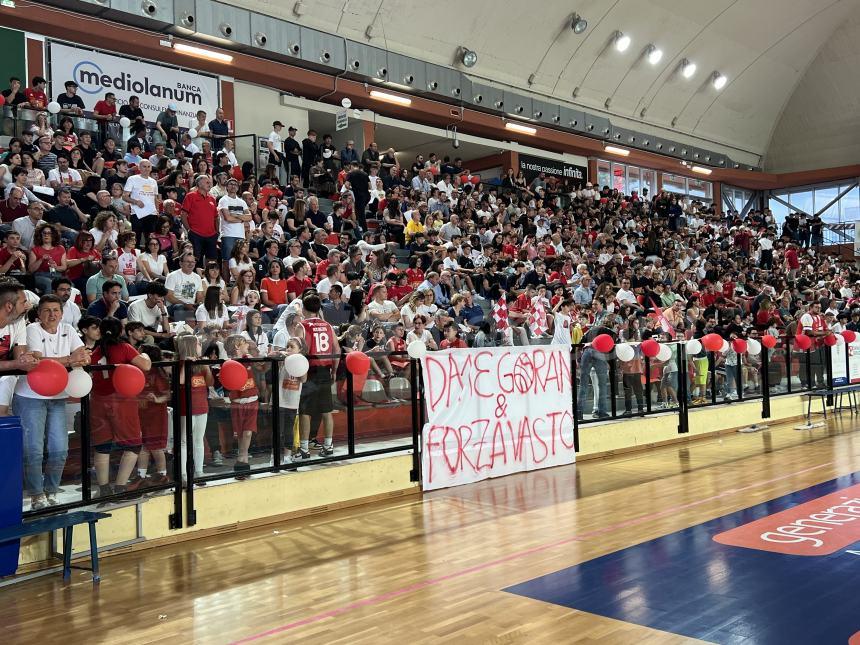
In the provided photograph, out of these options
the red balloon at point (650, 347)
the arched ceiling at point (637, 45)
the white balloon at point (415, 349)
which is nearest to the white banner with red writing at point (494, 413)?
the white balloon at point (415, 349)

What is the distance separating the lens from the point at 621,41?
89.8ft

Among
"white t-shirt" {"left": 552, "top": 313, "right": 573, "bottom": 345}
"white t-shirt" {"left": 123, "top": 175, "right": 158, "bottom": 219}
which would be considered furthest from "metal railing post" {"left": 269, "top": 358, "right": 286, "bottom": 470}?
"white t-shirt" {"left": 552, "top": 313, "right": 573, "bottom": 345}

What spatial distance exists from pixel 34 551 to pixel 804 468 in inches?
351

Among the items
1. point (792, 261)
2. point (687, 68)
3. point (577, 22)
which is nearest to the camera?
point (577, 22)

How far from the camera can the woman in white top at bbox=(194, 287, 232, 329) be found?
31.4 feet

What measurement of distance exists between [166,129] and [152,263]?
5417 mm

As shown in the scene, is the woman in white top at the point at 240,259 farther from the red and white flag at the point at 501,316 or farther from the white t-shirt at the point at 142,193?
the red and white flag at the point at 501,316

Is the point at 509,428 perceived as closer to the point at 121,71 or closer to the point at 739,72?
the point at 121,71

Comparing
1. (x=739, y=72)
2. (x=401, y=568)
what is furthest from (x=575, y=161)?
(x=401, y=568)

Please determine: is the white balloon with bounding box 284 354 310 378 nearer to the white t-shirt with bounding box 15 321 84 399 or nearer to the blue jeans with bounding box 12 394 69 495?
the white t-shirt with bounding box 15 321 84 399

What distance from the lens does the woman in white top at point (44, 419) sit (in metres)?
6.56

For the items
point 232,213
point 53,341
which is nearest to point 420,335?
point 232,213

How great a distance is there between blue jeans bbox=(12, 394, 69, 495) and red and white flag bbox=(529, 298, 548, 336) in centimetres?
817

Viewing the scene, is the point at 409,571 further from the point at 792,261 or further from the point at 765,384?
the point at 792,261
